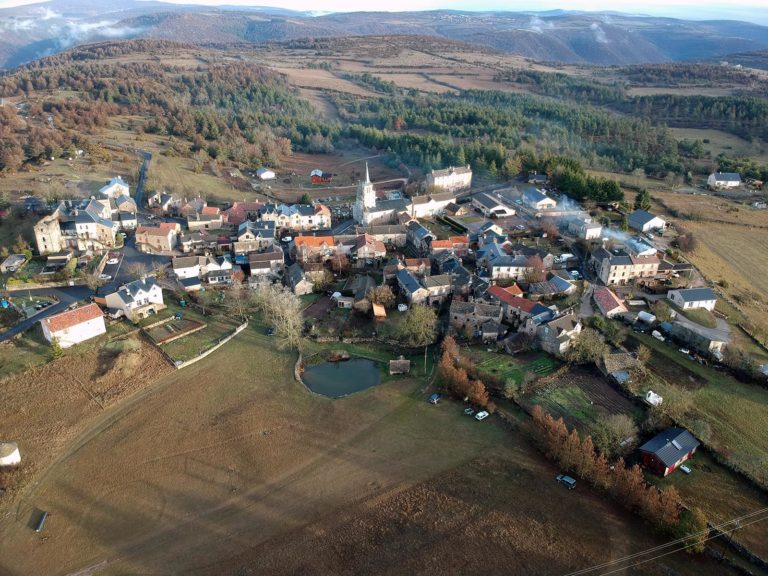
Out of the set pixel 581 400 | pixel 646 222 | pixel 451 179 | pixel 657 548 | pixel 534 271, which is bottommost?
pixel 451 179

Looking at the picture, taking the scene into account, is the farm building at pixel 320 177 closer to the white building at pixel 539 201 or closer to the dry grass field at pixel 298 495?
the white building at pixel 539 201

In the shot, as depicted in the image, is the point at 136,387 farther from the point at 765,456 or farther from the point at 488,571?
the point at 765,456

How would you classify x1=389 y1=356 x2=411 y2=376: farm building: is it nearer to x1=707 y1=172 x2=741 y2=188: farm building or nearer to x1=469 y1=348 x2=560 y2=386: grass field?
x1=469 y1=348 x2=560 y2=386: grass field

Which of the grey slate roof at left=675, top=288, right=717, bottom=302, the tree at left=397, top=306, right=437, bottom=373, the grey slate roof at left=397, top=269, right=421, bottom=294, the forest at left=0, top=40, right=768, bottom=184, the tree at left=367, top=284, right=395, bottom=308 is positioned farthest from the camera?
the forest at left=0, top=40, right=768, bottom=184

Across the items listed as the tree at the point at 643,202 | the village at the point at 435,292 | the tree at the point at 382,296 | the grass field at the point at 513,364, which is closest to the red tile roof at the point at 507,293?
the village at the point at 435,292

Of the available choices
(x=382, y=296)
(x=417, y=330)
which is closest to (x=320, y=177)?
(x=382, y=296)

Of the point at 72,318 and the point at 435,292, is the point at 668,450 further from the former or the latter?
the point at 72,318

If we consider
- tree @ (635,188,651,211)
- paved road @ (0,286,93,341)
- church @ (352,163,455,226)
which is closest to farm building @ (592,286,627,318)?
tree @ (635,188,651,211)
